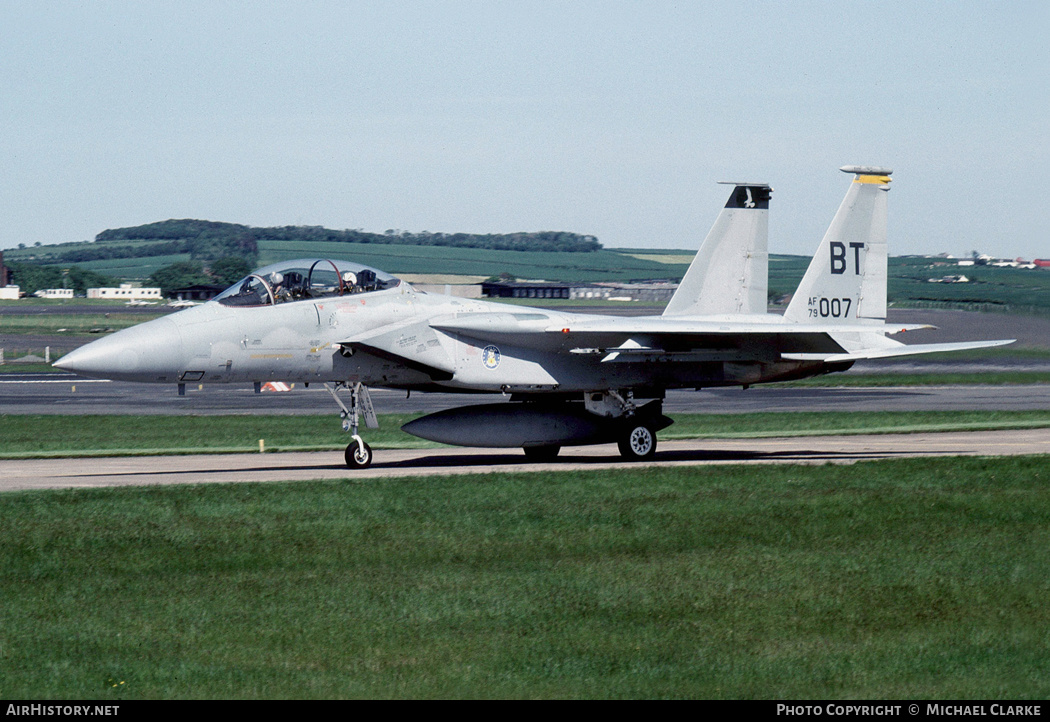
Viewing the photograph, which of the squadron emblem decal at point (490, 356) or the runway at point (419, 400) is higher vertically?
the squadron emblem decal at point (490, 356)

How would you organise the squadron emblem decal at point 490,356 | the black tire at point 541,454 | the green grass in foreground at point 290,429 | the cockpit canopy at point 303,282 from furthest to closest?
1. the green grass in foreground at point 290,429
2. the black tire at point 541,454
3. the squadron emblem decal at point 490,356
4. the cockpit canopy at point 303,282

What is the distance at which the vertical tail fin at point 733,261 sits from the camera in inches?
882

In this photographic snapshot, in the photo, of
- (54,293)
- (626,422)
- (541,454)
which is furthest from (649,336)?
(54,293)

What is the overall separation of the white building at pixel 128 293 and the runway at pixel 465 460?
89.2 meters

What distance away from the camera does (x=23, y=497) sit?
15.0 metres

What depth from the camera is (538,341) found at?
65.4 feet

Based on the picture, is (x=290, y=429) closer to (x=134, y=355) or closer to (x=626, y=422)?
(x=626, y=422)

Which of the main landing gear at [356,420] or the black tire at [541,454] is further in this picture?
the black tire at [541,454]

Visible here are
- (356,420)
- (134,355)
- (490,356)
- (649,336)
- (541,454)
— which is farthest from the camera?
(541,454)

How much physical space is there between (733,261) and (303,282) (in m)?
8.13

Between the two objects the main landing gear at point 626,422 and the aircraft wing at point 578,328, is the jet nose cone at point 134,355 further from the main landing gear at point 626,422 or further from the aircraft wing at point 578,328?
the main landing gear at point 626,422

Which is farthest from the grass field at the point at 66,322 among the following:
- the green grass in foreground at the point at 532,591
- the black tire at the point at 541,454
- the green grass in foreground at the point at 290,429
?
the green grass in foreground at the point at 532,591

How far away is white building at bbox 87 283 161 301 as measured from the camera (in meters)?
110
